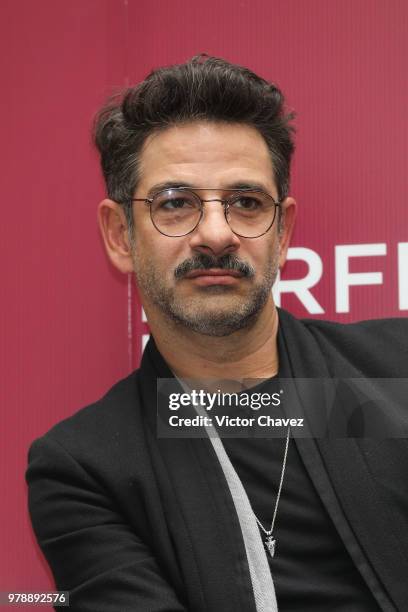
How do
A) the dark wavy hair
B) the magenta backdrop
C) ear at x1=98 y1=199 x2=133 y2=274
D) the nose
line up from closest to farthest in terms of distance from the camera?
1. the nose
2. the dark wavy hair
3. ear at x1=98 y1=199 x2=133 y2=274
4. the magenta backdrop

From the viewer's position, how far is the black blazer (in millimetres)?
1358

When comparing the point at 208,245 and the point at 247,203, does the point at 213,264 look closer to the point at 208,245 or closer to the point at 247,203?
the point at 208,245

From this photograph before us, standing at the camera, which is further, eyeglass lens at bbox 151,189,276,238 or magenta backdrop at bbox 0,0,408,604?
magenta backdrop at bbox 0,0,408,604

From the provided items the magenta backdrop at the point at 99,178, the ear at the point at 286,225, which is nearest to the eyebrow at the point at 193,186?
the ear at the point at 286,225

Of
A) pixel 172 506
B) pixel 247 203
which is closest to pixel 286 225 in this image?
pixel 247 203

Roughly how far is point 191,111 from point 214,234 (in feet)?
0.88

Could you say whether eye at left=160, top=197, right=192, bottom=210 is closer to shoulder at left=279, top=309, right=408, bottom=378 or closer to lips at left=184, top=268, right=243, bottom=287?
lips at left=184, top=268, right=243, bottom=287

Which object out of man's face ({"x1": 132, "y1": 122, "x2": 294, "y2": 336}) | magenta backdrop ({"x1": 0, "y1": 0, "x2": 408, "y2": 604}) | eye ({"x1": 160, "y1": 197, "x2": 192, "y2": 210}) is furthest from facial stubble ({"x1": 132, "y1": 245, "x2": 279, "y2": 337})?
magenta backdrop ({"x1": 0, "y1": 0, "x2": 408, "y2": 604})

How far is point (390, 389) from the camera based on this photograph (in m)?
1.55

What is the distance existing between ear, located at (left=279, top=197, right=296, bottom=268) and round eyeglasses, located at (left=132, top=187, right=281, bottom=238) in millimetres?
113

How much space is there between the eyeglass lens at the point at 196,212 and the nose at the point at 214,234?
0.02m

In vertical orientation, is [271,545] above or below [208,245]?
below

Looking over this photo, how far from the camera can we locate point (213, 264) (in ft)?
4.98

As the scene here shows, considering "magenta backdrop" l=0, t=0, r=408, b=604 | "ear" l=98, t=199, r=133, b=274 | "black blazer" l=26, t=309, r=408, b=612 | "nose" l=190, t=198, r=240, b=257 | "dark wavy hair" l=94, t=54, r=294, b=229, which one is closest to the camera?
"black blazer" l=26, t=309, r=408, b=612
